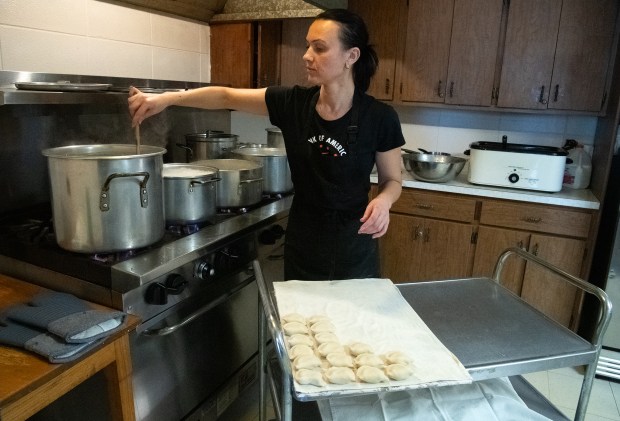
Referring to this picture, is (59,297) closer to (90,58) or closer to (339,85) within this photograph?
(339,85)

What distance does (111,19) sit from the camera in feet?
6.12

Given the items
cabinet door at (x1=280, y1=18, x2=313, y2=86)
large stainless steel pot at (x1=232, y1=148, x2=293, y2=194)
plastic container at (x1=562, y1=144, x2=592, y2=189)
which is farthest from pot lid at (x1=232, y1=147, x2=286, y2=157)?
plastic container at (x1=562, y1=144, x2=592, y2=189)

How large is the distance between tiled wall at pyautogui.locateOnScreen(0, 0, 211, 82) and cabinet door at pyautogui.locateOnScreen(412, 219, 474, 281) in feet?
5.01

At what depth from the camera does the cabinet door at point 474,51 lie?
2.32 metres

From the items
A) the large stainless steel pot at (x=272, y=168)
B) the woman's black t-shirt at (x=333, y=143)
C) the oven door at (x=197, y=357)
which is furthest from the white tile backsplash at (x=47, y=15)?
the oven door at (x=197, y=357)

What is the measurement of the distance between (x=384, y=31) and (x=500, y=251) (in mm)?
1346

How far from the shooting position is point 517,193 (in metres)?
2.21

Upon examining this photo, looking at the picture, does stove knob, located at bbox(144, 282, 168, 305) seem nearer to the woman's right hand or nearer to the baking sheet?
the baking sheet

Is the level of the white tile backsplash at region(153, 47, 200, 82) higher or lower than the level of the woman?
higher

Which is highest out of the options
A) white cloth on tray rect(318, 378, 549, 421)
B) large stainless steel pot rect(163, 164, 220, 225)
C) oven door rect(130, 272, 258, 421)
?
large stainless steel pot rect(163, 164, 220, 225)

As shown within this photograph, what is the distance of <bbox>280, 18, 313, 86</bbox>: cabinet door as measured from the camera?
8.67 ft

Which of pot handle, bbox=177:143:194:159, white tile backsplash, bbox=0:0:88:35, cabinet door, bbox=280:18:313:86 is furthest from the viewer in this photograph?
cabinet door, bbox=280:18:313:86

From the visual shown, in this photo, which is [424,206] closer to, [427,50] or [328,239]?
[427,50]

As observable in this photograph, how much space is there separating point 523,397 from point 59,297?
3.91ft
